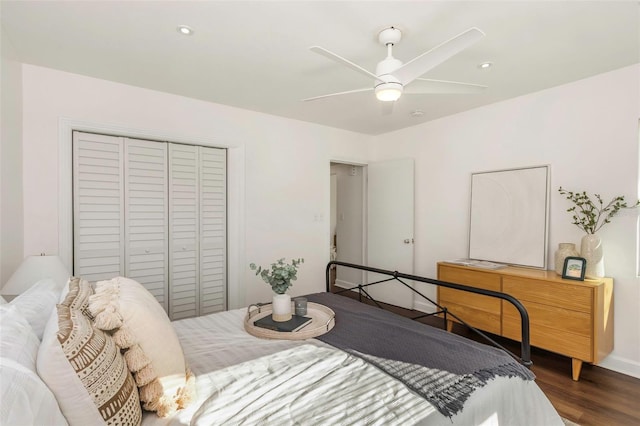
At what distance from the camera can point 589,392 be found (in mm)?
2361

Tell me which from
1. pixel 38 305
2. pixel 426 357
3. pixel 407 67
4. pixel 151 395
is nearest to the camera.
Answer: pixel 151 395

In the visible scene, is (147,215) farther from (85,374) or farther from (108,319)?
(85,374)

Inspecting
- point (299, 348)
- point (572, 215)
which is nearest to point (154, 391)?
point (299, 348)

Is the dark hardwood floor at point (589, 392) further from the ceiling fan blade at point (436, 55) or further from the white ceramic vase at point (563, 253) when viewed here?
the ceiling fan blade at point (436, 55)

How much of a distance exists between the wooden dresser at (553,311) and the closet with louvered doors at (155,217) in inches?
108

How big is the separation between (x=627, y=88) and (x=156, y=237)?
14.4ft

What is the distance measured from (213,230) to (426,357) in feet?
8.83

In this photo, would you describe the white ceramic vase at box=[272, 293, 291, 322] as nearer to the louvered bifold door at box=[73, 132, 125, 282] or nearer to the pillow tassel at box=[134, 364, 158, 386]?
the pillow tassel at box=[134, 364, 158, 386]

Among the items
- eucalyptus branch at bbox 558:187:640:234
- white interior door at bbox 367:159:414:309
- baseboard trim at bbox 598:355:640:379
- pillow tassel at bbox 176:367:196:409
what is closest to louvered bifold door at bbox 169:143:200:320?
pillow tassel at bbox 176:367:196:409

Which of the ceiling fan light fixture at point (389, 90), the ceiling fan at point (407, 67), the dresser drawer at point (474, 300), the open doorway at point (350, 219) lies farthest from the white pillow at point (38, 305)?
the open doorway at point (350, 219)

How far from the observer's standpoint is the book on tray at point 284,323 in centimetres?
188

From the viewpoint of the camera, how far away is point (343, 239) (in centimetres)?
559

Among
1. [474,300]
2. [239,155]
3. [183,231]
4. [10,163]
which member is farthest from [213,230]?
[474,300]

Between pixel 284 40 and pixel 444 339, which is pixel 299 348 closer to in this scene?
pixel 444 339
